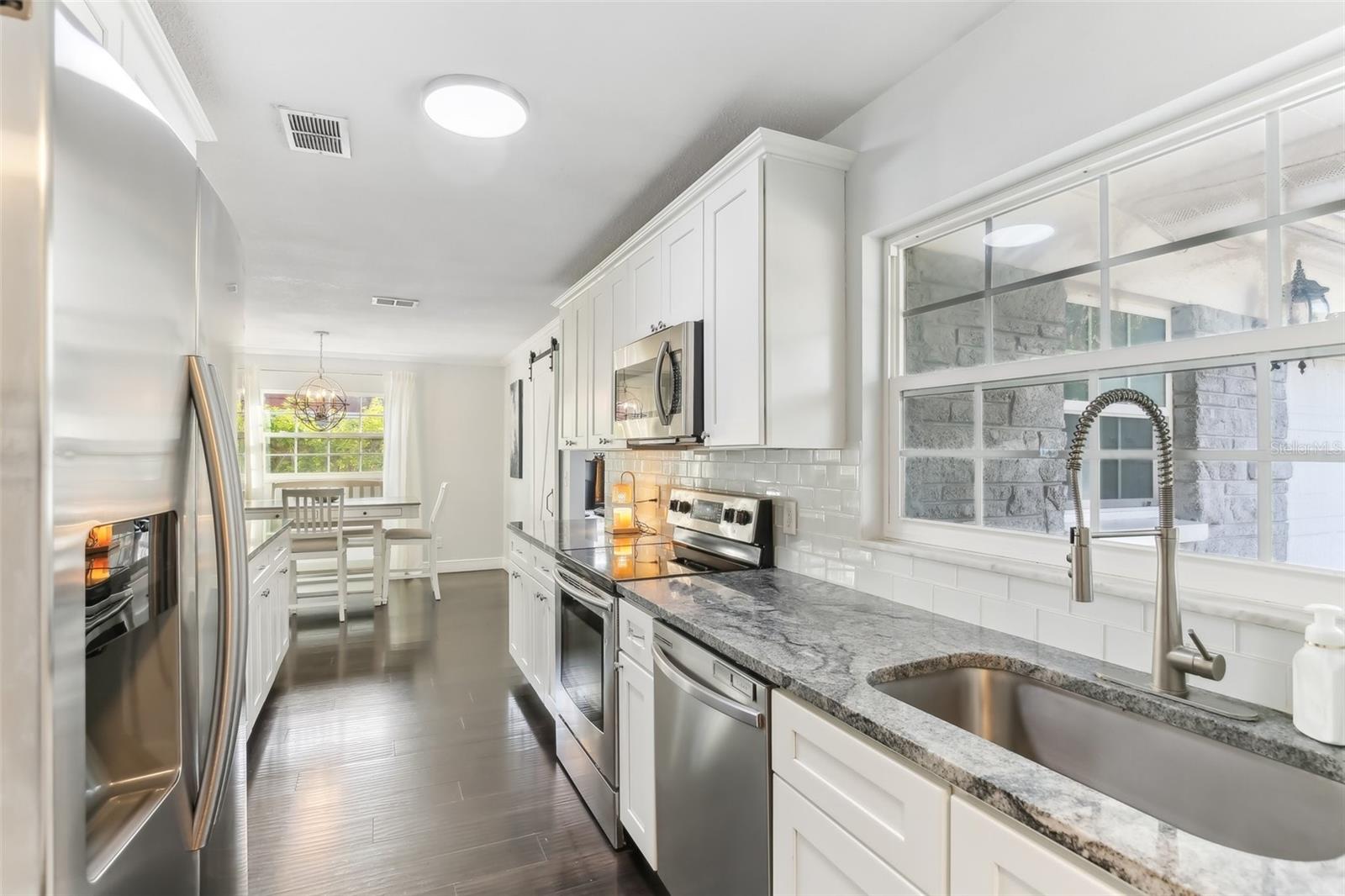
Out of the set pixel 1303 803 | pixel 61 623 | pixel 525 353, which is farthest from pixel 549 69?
pixel 525 353

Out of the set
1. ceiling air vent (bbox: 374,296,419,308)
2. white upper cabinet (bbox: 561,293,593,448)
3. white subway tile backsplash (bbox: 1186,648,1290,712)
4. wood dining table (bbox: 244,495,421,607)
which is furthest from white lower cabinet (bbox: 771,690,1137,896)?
wood dining table (bbox: 244,495,421,607)

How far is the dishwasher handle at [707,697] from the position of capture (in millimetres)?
1484

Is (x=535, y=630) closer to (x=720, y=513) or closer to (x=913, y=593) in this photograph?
(x=720, y=513)

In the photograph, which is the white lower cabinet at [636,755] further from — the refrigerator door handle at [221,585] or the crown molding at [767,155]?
the crown molding at [767,155]

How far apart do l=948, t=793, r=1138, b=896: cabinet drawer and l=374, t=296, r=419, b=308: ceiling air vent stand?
4603mm

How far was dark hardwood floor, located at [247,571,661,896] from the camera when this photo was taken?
6.98ft

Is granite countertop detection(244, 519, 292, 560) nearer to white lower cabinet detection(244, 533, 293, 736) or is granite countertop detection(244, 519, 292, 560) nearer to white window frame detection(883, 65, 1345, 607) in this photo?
white lower cabinet detection(244, 533, 293, 736)

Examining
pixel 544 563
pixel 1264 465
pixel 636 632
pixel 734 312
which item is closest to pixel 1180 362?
pixel 1264 465

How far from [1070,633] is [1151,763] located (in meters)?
0.35

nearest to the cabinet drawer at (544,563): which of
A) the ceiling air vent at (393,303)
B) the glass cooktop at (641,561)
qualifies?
the glass cooktop at (641,561)

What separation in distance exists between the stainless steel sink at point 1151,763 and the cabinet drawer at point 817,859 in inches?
11.5

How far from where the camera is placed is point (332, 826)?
2.40 m

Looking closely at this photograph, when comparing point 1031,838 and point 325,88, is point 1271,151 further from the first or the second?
point 325,88

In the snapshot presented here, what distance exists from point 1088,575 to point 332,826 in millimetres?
2542
